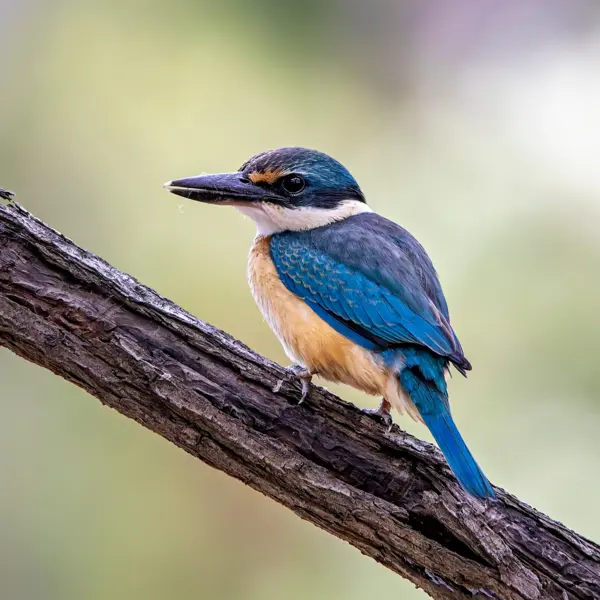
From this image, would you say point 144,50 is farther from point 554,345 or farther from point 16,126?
point 554,345

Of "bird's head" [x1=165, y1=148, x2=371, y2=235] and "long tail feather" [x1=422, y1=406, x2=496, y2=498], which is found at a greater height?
"bird's head" [x1=165, y1=148, x2=371, y2=235]

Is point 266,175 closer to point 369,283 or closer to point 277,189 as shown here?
point 277,189

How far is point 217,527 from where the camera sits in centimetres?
494

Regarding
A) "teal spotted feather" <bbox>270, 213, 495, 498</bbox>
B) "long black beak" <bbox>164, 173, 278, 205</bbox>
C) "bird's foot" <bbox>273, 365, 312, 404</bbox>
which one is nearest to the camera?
"bird's foot" <bbox>273, 365, 312, 404</bbox>

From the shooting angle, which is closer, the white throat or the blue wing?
the blue wing

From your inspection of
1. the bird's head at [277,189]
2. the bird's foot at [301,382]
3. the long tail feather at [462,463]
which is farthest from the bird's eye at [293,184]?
the long tail feather at [462,463]

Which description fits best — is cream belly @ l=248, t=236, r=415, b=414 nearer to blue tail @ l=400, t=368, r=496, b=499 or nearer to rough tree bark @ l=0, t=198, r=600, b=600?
blue tail @ l=400, t=368, r=496, b=499

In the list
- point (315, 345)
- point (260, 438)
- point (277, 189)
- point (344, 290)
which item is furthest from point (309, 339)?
point (277, 189)

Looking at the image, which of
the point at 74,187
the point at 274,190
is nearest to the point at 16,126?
the point at 74,187

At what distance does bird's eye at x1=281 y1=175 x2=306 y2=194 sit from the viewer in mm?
3783

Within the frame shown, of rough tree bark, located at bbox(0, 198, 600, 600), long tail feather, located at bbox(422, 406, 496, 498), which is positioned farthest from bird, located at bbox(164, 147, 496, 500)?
rough tree bark, located at bbox(0, 198, 600, 600)

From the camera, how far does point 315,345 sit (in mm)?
3340

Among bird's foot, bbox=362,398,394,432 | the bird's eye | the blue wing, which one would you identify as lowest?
bird's foot, bbox=362,398,394,432

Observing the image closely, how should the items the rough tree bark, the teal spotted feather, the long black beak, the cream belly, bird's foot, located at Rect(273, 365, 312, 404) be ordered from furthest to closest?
the long black beak → the cream belly → the teal spotted feather → bird's foot, located at Rect(273, 365, 312, 404) → the rough tree bark
